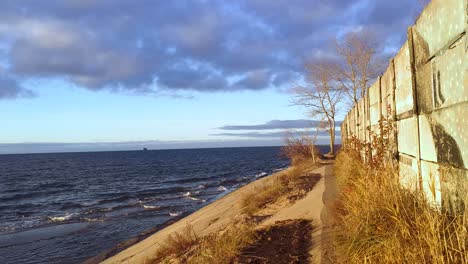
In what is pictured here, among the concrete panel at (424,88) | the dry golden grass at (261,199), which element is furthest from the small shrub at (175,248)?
the concrete panel at (424,88)

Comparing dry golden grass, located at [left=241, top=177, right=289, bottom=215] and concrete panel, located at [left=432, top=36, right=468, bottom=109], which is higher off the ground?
concrete panel, located at [left=432, top=36, right=468, bottom=109]

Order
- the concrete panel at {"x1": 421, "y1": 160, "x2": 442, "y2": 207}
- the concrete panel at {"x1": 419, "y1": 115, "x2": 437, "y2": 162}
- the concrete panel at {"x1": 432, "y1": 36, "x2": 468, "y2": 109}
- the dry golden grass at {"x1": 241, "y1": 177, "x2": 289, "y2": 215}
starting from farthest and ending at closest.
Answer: the dry golden grass at {"x1": 241, "y1": 177, "x2": 289, "y2": 215}, the concrete panel at {"x1": 419, "y1": 115, "x2": 437, "y2": 162}, the concrete panel at {"x1": 421, "y1": 160, "x2": 442, "y2": 207}, the concrete panel at {"x1": 432, "y1": 36, "x2": 468, "y2": 109}

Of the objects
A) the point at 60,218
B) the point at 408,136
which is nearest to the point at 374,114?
the point at 408,136

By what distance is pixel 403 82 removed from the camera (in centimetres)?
645

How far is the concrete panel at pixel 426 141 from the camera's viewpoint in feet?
15.9

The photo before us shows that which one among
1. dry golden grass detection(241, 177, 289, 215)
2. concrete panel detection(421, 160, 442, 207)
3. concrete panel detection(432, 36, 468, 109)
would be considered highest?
concrete panel detection(432, 36, 468, 109)

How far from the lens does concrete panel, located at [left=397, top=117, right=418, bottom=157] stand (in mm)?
5645

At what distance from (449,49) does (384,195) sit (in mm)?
1837

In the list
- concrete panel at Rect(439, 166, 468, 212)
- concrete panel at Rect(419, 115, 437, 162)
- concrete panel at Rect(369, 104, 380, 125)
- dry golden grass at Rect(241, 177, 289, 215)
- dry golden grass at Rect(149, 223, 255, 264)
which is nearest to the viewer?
concrete panel at Rect(439, 166, 468, 212)

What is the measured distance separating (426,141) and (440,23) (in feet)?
4.84

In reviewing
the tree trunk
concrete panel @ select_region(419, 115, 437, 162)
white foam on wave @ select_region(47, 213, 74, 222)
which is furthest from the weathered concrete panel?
the tree trunk

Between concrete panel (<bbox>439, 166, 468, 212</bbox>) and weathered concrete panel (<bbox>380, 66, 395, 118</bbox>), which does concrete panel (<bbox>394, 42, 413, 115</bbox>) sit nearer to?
weathered concrete panel (<bbox>380, 66, 395, 118</bbox>)

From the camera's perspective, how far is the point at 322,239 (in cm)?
684

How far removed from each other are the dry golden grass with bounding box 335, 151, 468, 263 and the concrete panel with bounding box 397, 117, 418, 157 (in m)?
0.63
